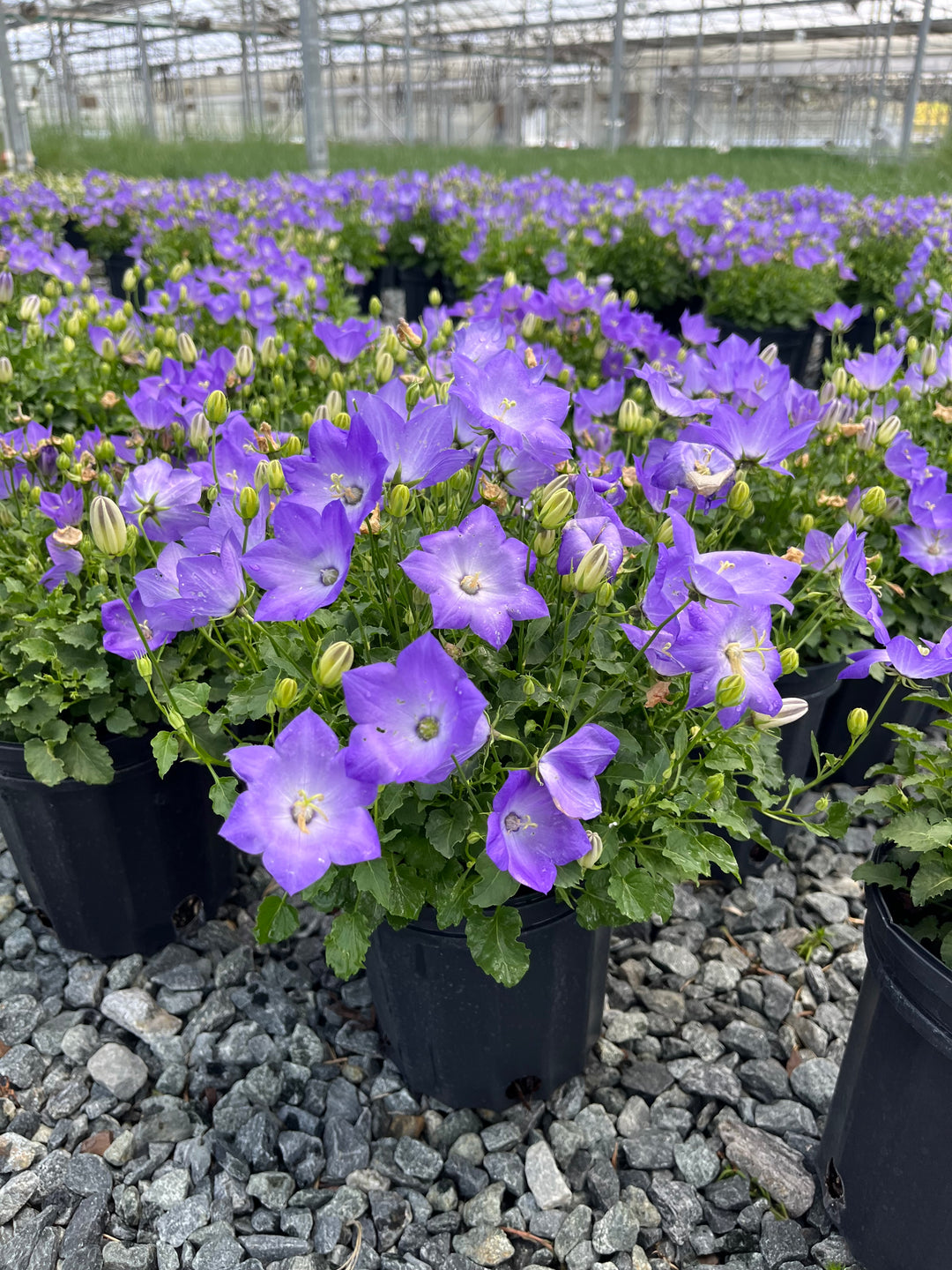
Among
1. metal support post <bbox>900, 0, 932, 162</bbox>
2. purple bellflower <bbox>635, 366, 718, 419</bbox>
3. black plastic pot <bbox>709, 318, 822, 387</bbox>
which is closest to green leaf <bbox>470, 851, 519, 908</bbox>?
purple bellflower <bbox>635, 366, 718, 419</bbox>

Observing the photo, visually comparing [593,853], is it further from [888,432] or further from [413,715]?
[888,432]

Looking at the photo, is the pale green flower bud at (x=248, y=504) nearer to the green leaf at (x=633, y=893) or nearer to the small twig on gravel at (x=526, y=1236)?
the green leaf at (x=633, y=893)

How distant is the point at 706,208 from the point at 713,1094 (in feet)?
21.2

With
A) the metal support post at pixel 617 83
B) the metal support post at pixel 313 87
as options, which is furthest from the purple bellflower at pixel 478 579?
the metal support post at pixel 617 83

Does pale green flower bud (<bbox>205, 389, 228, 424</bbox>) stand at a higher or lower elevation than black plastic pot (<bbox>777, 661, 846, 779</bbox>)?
higher

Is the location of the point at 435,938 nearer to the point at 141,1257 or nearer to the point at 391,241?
the point at 141,1257

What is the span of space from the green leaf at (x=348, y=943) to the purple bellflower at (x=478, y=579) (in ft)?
1.60

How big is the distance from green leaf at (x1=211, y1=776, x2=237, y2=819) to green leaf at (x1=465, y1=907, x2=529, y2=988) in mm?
385

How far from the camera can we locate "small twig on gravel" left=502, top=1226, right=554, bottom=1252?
161cm

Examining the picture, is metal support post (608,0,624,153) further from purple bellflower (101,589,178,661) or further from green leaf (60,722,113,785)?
purple bellflower (101,589,178,661)

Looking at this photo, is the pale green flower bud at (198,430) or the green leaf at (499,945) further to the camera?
the pale green flower bud at (198,430)

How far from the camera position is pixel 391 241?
25.2ft

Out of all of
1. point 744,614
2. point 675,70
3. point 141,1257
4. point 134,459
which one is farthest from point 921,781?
point 675,70

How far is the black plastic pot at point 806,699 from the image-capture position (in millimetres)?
2234
